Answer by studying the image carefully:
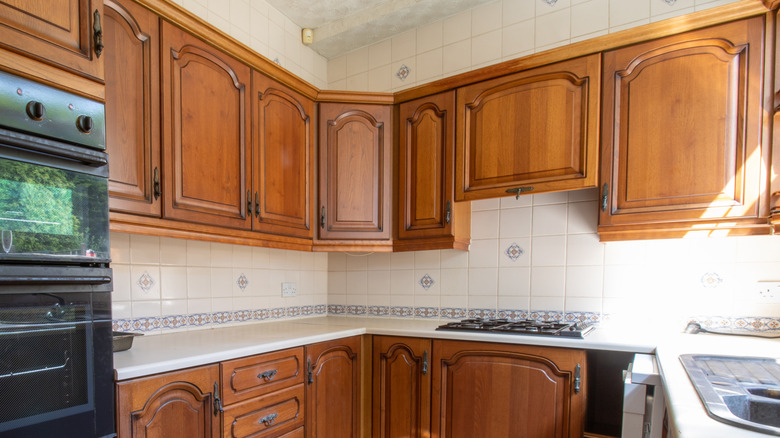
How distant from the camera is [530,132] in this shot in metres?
1.97

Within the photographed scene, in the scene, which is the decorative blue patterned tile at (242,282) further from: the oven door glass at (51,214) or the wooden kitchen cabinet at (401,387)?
the oven door glass at (51,214)

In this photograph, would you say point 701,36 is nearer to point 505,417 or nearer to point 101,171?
point 505,417

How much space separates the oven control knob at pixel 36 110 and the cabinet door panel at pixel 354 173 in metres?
1.38

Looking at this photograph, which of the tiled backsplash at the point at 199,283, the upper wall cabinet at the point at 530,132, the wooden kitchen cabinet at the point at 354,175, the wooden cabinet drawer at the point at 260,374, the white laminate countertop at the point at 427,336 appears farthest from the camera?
the wooden kitchen cabinet at the point at 354,175

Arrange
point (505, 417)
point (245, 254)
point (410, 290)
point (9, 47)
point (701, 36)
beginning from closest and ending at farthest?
point (9, 47), point (701, 36), point (505, 417), point (245, 254), point (410, 290)

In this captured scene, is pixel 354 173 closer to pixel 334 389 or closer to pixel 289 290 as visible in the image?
pixel 289 290

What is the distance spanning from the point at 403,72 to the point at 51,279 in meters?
2.18

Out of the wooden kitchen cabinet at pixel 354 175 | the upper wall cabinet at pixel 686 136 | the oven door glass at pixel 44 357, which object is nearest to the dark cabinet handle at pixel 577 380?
the upper wall cabinet at pixel 686 136

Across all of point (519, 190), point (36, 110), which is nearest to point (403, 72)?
point (519, 190)

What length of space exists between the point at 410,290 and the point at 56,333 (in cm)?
179

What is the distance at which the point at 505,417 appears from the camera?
180 centimetres

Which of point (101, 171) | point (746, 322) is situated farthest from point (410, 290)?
point (101, 171)

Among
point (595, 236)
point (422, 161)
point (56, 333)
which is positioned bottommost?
point (56, 333)

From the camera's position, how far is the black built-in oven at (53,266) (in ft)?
3.17
